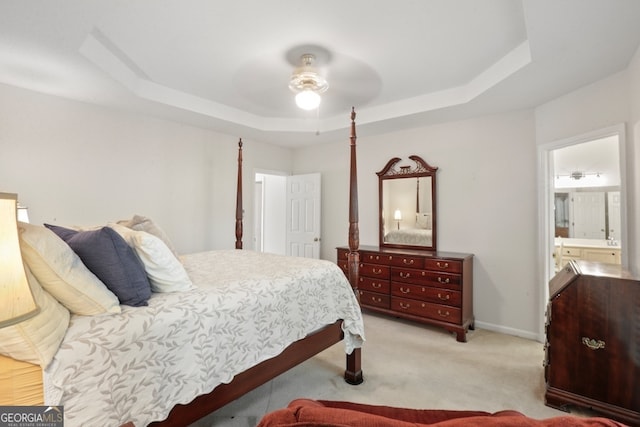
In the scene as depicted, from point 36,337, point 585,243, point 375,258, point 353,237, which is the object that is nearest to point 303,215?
point 375,258

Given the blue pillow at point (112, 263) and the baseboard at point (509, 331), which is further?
the baseboard at point (509, 331)

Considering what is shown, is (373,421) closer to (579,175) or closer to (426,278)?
(426,278)

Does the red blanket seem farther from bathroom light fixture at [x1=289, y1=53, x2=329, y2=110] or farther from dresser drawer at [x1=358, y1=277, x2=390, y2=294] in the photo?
dresser drawer at [x1=358, y1=277, x2=390, y2=294]

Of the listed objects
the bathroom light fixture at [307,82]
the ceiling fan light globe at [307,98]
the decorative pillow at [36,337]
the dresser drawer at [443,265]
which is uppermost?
the bathroom light fixture at [307,82]

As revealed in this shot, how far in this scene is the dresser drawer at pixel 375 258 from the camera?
3.70 meters

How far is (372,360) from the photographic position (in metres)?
2.69

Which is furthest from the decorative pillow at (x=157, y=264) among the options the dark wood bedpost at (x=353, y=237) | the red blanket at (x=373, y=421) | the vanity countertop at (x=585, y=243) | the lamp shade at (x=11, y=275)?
the vanity countertop at (x=585, y=243)

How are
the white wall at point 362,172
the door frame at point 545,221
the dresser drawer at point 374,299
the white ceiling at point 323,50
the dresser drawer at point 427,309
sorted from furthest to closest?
the dresser drawer at point 374,299, the dresser drawer at point 427,309, the door frame at point 545,221, the white wall at point 362,172, the white ceiling at point 323,50

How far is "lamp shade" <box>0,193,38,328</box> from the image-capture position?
2.25 feet

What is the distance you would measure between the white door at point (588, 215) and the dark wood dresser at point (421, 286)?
1.34 metres

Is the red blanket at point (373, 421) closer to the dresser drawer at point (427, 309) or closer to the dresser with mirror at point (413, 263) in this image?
the dresser with mirror at point (413, 263)

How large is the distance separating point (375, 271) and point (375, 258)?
0.53 feet

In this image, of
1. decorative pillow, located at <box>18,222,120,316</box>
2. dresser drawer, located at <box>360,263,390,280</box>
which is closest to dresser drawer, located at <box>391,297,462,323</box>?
dresser drawer, located at <box>360,263,390,280</box>

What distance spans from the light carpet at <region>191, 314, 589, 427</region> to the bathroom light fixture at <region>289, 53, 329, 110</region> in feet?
7.46
